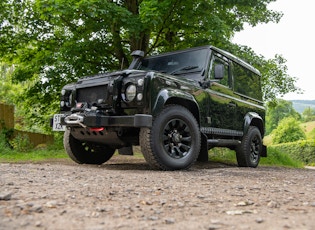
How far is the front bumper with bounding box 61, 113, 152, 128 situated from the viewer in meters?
4.55

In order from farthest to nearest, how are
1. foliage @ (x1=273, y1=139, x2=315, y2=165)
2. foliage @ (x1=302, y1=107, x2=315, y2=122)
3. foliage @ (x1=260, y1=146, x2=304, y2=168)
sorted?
foliage @ (x1=302, y1=107, x2=315, y2=122)
foliage @ (x1=273, y1=139, x2=315, y2=165)
foliage @ (x1=260, y1=146, x2=304, y2=168)

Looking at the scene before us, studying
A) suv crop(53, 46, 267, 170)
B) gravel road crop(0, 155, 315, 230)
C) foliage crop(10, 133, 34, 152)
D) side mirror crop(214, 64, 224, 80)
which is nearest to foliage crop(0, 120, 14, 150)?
foliage crop(10, 133, 34, 152)

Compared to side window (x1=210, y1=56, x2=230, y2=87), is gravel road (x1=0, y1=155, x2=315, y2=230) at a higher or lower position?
lower

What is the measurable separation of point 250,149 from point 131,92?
3333 millimetres

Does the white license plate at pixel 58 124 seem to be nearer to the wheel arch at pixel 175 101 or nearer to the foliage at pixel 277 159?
the wheel arch at pixel 175 101

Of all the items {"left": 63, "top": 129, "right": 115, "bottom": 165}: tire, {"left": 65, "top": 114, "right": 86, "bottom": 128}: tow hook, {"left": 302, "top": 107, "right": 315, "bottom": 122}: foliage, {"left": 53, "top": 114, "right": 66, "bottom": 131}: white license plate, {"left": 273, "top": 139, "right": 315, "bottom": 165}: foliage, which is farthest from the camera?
{"left": 302, "top": 107, "right": 315, "bottom": 122}: foliage

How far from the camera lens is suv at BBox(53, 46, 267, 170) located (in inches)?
187

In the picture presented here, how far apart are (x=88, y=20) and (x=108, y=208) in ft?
26.9

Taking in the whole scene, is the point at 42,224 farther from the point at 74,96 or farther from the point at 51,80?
the point at 51,80

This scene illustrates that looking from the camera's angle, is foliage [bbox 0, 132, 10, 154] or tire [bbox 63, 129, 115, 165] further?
foliage [bbox 0, 132, 10, 154]

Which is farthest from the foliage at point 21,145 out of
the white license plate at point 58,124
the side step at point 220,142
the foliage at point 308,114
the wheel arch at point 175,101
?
the foliage at point 308,114

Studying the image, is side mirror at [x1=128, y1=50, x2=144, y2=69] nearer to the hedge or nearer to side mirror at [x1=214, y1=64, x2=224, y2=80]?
side mirror at [x1=214, y1=64, x2=224, y2=80]

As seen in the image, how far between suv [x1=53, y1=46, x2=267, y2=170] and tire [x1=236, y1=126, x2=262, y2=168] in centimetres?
2

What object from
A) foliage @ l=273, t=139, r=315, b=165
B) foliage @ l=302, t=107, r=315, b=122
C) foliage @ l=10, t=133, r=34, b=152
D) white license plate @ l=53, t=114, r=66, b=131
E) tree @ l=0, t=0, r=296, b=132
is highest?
foliage @ l=302, t=107, r=315, b=122
